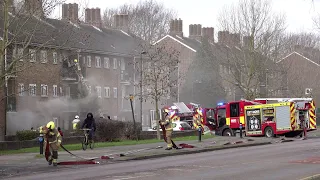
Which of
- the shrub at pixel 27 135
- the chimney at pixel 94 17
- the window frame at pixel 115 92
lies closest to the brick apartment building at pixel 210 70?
the window frame at pixel 115 92

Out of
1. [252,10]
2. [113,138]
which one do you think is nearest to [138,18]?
[252,10]

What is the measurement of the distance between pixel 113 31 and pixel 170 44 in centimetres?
1142

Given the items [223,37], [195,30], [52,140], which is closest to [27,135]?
[52,140]

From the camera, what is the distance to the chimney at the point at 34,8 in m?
25.9

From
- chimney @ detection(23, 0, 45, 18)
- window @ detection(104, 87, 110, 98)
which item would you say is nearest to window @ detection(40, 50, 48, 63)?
chimney @ detection(23, 0, 45, 18)

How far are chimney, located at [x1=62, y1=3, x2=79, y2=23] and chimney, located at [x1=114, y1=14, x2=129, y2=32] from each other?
45.7m

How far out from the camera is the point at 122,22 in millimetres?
77875

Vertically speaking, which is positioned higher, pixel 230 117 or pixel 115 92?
pixel 115 92

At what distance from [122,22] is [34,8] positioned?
51961 mm

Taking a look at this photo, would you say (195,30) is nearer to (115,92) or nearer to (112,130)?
(115,92)

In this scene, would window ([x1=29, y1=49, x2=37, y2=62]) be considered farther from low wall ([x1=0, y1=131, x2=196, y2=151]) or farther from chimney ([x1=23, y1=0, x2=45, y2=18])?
low wall ([x1=0, y1=131, x2=196, y2=151])

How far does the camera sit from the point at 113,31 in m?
69.6

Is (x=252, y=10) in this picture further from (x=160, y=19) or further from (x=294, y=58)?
(x=160, y=19)

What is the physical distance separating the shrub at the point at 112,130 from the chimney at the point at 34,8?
11.2 m
